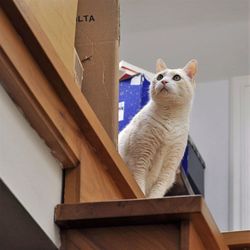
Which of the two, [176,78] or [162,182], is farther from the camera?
[176,78]

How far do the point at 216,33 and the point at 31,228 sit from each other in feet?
6.34

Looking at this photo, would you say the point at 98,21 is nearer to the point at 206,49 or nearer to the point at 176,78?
the point at 176,78

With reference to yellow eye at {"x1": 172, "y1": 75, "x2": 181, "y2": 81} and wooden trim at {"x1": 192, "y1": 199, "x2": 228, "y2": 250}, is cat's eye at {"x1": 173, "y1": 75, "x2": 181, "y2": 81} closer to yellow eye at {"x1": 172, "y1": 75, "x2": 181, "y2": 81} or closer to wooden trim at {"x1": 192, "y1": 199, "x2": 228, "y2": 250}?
yellow eye at {"x1": 172, "y1": 75, "x2": 181, "y2": 81}

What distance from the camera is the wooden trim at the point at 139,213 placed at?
783 millimetres

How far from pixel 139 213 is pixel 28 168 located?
129mm

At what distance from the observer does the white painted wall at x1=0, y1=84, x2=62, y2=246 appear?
0.75 meters

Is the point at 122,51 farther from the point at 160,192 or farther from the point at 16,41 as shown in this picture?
the point at 16,41

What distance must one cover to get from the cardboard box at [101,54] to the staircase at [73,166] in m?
0.27

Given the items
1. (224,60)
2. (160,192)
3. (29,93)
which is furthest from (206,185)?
(29,93)

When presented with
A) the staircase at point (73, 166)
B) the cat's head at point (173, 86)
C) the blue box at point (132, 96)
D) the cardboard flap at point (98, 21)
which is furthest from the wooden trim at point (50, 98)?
the blue box at point (132, 96)

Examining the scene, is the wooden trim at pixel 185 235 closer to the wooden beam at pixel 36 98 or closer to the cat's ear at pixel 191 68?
the wooden beam at pixel 36 98

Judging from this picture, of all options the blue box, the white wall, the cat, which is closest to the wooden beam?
the cat

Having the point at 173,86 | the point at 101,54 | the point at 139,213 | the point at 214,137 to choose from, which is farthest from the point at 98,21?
the point at 214,137

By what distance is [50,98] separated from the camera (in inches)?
32.9
